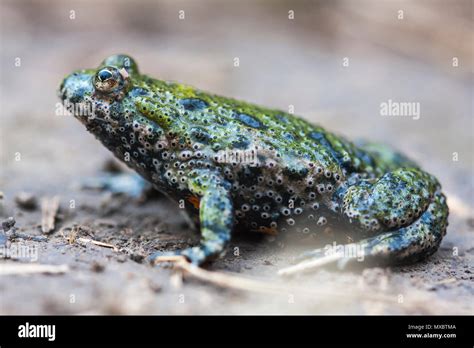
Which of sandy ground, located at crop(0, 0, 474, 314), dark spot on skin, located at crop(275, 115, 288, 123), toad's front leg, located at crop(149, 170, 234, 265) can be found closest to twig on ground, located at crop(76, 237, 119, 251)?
sandy ground, located at crop(0, 0, 474, 314)

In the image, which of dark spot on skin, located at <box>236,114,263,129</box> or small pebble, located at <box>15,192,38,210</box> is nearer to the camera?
dark spot on skin, located at <box>236,114,263,129</box>

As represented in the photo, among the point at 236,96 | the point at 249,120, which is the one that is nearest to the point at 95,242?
the point at 249,120

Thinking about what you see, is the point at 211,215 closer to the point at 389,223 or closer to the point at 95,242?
the point at 95,242

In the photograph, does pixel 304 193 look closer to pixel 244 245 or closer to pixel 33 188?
pixel 244 245

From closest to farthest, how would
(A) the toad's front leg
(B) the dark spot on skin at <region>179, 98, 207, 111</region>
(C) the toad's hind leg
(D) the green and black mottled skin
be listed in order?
(A) the toad's front leg
(C) the toad's hind leg
(D) the green and black mottled skin
(B) the dark spot on skin at <region>179, 98, 207, 111</region>

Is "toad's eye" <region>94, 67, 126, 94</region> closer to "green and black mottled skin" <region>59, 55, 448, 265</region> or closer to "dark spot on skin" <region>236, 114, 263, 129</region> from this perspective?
"green and black mottled skin" <region>59, 55, 448, 265</region>
